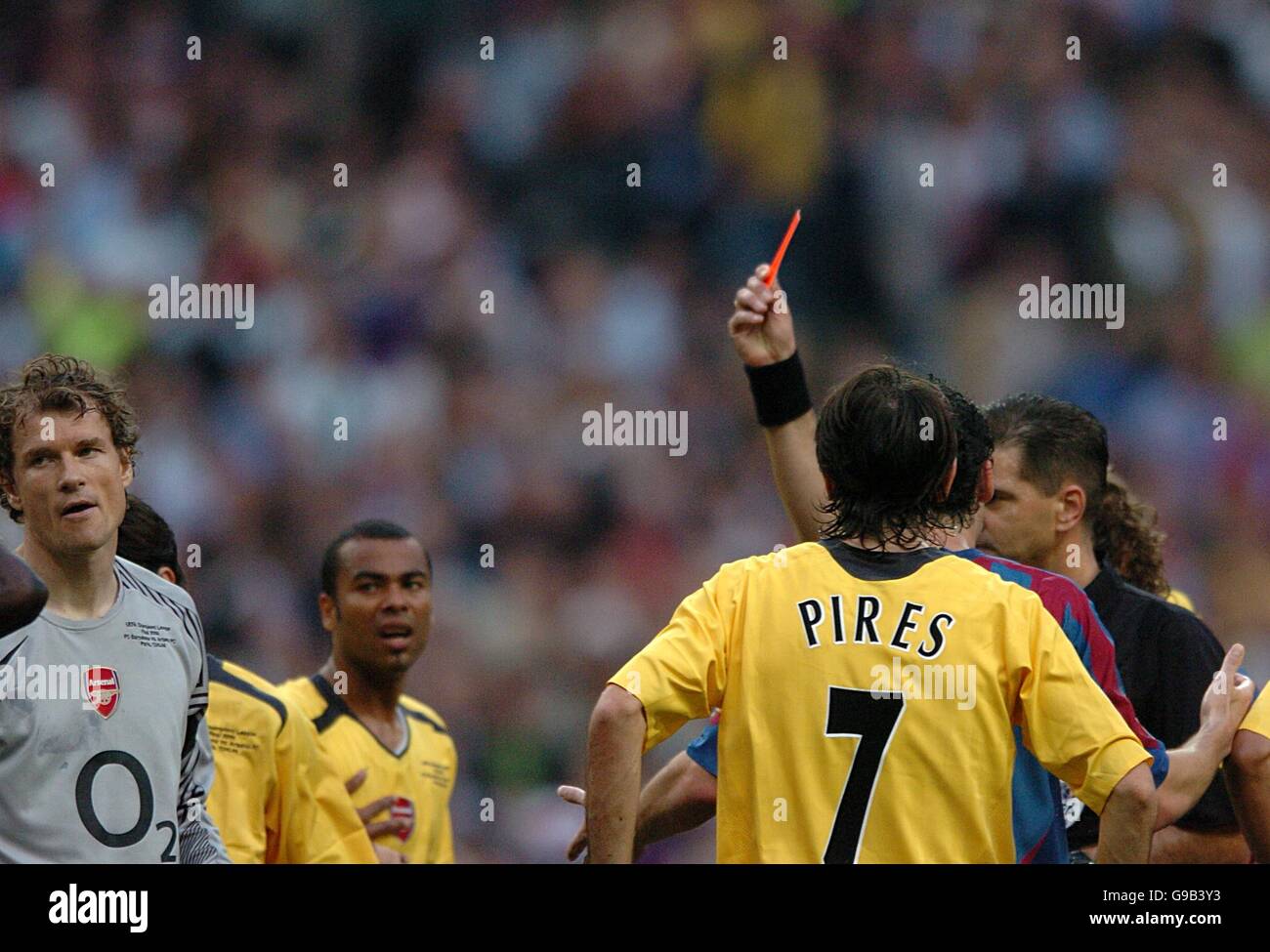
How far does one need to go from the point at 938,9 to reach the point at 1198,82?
150 cm

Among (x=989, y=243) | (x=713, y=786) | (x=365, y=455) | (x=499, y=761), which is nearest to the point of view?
(x=713, y=786)

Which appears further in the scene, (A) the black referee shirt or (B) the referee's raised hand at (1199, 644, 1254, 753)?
(A) the black referee shirt

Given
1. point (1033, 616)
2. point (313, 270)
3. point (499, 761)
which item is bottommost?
point (499, 761)

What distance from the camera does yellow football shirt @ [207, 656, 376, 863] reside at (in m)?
4.39

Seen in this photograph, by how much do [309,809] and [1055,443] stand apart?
2116 millimetres

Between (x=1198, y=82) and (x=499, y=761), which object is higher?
(x=1198, y=82)

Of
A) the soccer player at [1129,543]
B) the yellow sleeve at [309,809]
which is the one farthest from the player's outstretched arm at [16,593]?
the soccer player at [1129,543]

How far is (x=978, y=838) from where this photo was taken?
10.2 ft

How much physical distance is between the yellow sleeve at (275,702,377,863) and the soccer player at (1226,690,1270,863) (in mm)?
2271

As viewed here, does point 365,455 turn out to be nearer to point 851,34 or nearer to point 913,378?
point 851,34

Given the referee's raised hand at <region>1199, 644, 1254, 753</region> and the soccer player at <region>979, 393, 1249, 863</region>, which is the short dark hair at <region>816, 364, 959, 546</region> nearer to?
the referee's raised hand at <region>1199, 644, 1254, 753</region>

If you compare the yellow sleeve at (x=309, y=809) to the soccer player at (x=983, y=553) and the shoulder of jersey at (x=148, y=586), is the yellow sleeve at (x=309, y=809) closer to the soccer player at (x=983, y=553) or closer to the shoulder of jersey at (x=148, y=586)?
the shoulder of jersey at (x=148, y=586)

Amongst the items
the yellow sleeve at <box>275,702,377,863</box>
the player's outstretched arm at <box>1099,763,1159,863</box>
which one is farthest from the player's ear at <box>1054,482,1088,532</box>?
the yellow sleeve at <box>275,702,377,863</box>
